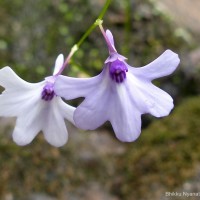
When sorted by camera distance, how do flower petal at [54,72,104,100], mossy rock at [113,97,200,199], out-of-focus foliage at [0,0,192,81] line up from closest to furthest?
flower petal at [54,72,104,100] → mossy rock at [113,97,200,199] → out-of-focus foliage at [0,0,192,81]

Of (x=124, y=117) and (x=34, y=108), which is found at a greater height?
(x=34, y=108)

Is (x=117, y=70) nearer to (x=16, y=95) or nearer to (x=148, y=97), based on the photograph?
(x=148, y=97)

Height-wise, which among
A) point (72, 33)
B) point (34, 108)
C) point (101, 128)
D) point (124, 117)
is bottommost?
point (124, 117)

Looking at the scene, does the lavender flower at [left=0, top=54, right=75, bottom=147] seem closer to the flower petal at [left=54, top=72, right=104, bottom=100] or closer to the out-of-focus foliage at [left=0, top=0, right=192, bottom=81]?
the flower petal at [left=54, top=72, right=104, bottom=100]

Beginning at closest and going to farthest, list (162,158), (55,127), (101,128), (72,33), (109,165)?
(55,127), (162,158), (109,165), (101,128), (72,33)

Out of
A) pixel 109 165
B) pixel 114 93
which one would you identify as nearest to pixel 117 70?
pixel 114 93

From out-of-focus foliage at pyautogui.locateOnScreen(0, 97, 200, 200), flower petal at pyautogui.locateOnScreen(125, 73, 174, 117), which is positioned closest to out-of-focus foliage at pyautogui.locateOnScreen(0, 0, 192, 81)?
out-of-focus foliage at pyautogui.locateOnScreen(0, 97, 200, 200)

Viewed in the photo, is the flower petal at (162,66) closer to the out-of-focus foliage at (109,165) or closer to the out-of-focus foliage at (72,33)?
the out-of-focus foliage at (109,165)
